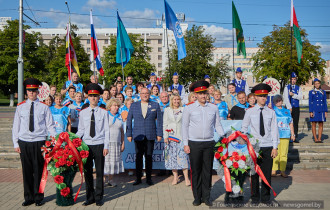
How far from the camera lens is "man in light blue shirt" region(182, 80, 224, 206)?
19.8 ft

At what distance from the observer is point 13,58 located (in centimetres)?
4731

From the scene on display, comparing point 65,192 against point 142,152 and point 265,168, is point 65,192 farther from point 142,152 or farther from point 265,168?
point 265,168

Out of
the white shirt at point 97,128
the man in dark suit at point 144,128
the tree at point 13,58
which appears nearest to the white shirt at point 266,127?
the man in dark suit at point 144,128

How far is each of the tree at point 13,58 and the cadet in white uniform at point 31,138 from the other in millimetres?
45018

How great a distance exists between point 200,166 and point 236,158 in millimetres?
733

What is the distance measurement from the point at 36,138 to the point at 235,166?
→ 147 inches

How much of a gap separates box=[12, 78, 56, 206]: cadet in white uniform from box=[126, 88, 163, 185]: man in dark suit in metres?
2.09

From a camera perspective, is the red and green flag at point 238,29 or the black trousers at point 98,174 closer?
the black trousers at point 98,174

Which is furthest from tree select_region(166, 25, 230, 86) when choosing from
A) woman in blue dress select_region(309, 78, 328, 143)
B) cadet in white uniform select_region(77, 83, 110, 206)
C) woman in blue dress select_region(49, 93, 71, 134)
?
cadet in white uniform select_region(77, 83, 110, 206)

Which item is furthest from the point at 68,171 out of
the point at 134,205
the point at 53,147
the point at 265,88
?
the point at 265,88

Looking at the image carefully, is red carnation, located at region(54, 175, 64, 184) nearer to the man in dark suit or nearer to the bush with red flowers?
the bush with red flowers

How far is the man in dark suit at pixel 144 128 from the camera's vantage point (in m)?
7.67

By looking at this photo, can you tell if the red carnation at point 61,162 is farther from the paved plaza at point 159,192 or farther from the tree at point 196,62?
the tree at point 196,62

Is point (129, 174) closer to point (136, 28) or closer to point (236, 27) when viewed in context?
point (236, 27)
